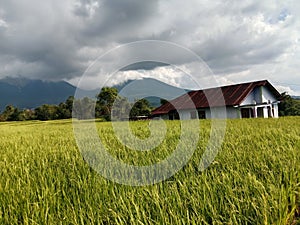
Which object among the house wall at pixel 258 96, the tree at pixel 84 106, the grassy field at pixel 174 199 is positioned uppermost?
the house wall at pixel 258 96

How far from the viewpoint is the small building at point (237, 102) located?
2584cm

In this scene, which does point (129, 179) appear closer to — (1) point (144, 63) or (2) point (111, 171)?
(2) point (111, 171)

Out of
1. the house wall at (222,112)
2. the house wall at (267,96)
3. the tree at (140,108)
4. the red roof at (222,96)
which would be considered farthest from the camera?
the house wall at (267,96)

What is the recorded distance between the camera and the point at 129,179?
2295mm

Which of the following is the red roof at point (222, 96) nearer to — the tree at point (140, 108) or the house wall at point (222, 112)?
the house wall at point (222, 112)

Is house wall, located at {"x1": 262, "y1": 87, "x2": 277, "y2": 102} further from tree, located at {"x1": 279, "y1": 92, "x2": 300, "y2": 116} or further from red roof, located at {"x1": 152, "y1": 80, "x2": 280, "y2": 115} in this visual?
tree, located at {"x1": 279, "y1": 92, "x2": 300, "y2": 116}

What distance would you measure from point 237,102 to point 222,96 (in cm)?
302

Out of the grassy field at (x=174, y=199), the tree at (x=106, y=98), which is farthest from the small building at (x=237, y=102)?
the grassy field at (x=174, y=199)

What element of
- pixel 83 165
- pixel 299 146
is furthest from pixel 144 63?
pixel 299 146

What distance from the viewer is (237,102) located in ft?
82.4

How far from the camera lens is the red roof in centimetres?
2603

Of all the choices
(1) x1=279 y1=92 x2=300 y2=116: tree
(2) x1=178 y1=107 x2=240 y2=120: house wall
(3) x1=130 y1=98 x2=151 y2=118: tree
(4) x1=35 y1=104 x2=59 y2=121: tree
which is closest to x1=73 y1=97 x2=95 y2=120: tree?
(3) x1=130 y1=98 x2=151 y2=118: tree

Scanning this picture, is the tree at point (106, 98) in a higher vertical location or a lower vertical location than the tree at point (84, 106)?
higher

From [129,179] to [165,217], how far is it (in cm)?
88
